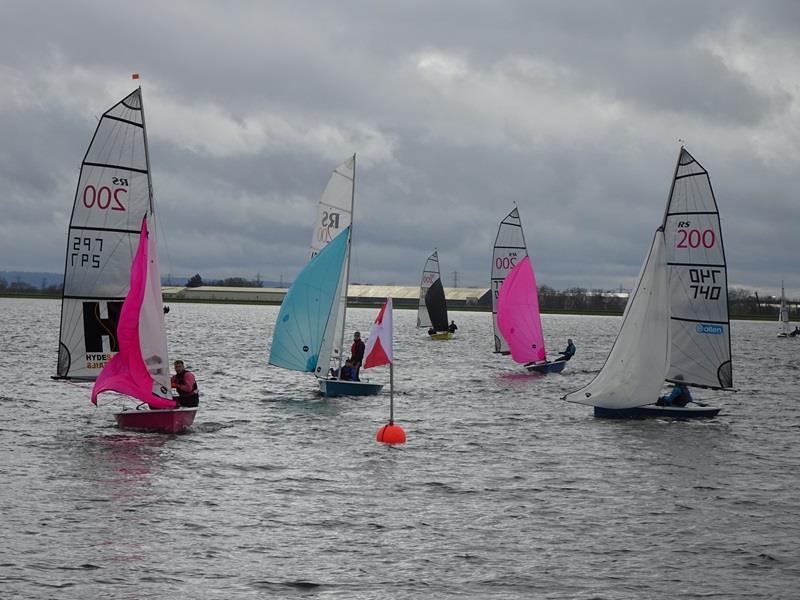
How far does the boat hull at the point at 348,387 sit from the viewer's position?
1347 inches

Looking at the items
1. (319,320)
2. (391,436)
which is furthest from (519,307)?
(391,436)

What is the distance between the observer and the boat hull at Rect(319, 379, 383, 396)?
34.2 meters

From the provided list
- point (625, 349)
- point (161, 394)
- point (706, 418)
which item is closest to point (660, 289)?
point (625, 349)

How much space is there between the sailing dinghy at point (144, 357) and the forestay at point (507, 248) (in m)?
27.1

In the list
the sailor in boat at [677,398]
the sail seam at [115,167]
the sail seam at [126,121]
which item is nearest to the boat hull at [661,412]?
the sailor in boat at [677,398]

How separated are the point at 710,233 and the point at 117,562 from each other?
22.8 m

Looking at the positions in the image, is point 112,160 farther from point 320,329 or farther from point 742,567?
point 742,567

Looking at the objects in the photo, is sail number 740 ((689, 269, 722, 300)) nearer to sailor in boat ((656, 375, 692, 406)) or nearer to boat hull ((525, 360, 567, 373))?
sailor in boat ((656, 375, 692, 406))

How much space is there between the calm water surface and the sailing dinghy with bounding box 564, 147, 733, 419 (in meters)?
0.96

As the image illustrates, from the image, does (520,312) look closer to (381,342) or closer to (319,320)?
(319,320)

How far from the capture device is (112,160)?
26047mm

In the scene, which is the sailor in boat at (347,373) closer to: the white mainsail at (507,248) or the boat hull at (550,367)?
the white mainsail at (507,248)

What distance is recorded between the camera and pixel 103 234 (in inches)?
1030

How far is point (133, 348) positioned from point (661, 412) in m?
15.8
